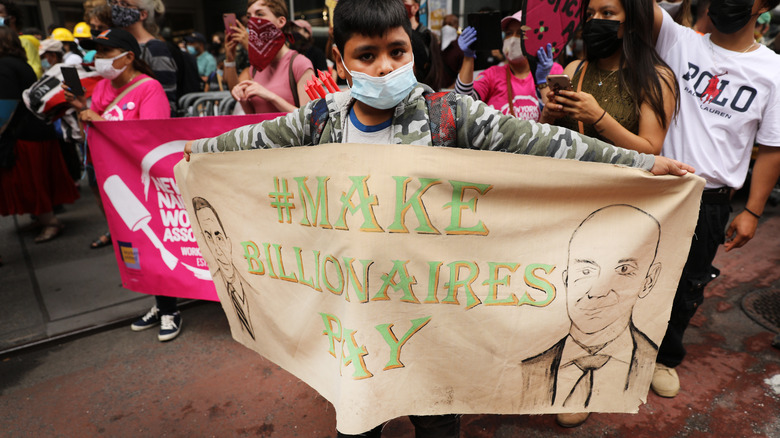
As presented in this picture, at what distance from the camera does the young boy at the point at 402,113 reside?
1480 mm

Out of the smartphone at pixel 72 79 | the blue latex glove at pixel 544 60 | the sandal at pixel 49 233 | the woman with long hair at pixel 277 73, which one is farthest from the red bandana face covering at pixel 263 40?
the sandal at pixel 49 233

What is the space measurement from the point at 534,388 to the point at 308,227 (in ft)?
3.24

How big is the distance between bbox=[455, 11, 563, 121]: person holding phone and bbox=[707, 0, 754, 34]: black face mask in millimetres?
1594

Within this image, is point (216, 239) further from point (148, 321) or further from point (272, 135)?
point (148, 321)

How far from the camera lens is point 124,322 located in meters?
3.62

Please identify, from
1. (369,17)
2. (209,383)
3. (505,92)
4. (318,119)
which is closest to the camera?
(369,17)

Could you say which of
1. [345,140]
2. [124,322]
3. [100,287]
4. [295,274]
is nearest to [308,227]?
[295,274]

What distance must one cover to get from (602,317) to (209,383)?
2.27 metres

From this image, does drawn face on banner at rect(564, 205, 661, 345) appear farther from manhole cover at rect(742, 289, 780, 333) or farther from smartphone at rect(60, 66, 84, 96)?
smartphone at rect(60, 66, 84, 96)

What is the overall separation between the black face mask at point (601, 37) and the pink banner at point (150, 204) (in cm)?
207

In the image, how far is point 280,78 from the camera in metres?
3.14

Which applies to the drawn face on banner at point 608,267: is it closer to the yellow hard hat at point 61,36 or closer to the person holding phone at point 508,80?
the person holding phone at point 508,80

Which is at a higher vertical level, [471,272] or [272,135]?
[272,135]

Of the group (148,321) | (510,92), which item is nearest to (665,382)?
(510,92)
